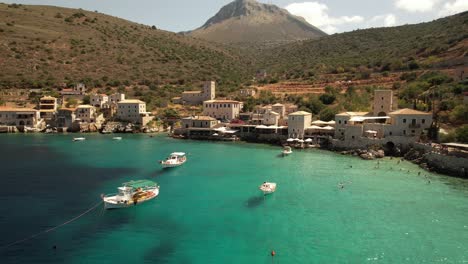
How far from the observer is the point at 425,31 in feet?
336

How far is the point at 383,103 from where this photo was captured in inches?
2044

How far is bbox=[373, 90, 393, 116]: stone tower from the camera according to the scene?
5141 centimetres

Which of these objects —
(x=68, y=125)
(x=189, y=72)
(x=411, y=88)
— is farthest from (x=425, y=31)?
(x=68, y=125)

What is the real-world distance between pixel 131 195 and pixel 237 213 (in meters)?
7.82

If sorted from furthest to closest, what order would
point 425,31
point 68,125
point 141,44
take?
point 141,44 < point 425,31 < point 68,125

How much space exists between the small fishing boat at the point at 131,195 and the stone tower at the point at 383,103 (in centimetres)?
3474

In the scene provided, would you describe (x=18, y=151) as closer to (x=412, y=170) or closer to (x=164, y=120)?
(x=164, y=120)

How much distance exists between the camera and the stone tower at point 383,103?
51.4 meters

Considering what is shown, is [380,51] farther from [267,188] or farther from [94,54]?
[267,188]

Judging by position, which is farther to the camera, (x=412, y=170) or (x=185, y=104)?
(x=185, y=104)

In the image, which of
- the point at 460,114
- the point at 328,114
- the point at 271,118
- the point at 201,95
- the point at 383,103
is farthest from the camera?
the point at 201,95

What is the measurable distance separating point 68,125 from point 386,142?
52269mm

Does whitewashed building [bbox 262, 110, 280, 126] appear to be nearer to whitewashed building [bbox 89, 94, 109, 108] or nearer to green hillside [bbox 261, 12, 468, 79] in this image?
whitewashed building [bbox 89, 94, 109, 108]

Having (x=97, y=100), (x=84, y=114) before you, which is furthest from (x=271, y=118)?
(x=97, y=100)
